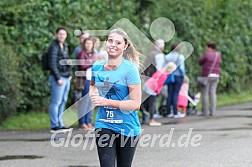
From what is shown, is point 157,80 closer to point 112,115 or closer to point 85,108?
point 85,108

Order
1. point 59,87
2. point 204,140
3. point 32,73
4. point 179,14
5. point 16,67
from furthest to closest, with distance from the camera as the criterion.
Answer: point 179,14, point 32,73, point 16,67, point 59,87, point 204,140

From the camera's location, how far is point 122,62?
279 inches

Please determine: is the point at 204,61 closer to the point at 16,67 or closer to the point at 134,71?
the point at 16,67

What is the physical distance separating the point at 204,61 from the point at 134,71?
11.2 meters

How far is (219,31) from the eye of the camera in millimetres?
23703

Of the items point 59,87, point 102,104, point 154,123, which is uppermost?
point 102,104

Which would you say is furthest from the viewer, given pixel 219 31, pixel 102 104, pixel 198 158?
pixel 219 31

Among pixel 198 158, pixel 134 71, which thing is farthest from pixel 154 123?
pixel 134 71

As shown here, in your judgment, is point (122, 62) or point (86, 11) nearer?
point (122, 62)

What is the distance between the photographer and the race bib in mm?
6961

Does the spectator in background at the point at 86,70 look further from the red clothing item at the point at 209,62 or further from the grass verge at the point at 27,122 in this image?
the red clothing item at the point at 209,62

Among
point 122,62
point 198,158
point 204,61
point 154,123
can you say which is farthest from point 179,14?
point 122,62

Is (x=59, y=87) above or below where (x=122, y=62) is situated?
below

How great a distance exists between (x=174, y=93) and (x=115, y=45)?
423 inches
